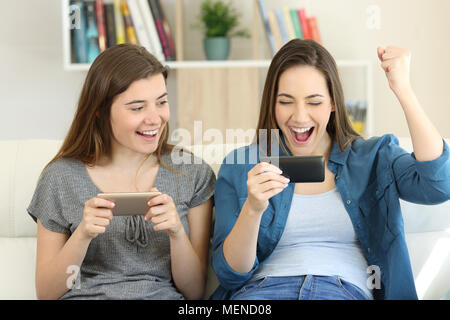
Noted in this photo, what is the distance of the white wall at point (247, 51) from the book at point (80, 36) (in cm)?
27

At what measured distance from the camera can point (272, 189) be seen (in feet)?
3.82

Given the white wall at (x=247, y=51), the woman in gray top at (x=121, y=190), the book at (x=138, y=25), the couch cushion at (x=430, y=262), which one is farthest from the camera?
the white wall at (x=247, y=51)

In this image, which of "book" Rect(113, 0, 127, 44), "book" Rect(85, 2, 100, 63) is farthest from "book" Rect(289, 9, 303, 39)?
"book" Rect(85, 2, 100, 63)

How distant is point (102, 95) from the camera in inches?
54.2

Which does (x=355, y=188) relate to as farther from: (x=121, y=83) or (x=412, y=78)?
(x=412, y=78)

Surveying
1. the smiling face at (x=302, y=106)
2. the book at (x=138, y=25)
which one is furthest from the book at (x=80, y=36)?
the smiling face at (x=302, y=106)

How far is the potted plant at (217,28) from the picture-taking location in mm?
2742

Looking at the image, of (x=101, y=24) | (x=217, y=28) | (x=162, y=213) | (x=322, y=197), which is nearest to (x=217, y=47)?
(x=217, y=28)

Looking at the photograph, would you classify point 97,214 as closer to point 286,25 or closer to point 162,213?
point 162,213

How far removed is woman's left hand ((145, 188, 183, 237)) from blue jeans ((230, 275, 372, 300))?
227mm

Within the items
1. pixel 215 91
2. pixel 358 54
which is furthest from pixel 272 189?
pixel 358 54

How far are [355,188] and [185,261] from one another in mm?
440

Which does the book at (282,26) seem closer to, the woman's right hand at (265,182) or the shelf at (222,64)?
the shelf at (222,64)

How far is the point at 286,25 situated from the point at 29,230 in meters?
1.61
